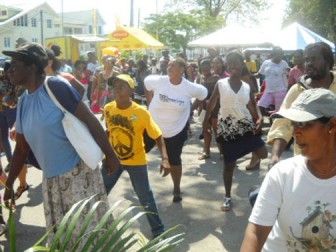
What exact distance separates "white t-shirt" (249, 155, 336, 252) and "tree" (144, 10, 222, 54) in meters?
28.9

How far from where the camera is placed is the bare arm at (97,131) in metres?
2.83

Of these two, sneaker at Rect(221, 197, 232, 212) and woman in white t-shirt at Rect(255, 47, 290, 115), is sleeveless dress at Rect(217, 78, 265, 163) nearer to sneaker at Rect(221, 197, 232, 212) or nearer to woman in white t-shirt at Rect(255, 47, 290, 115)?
sneaker at Rect(221, 197, 232, 212)

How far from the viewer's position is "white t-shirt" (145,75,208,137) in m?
4.90

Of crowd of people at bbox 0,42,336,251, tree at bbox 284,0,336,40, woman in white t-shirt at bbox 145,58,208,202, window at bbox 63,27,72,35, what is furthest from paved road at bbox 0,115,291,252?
window at bbox 63,27,72,35

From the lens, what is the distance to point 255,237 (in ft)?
6.40

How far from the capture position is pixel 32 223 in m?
4.64

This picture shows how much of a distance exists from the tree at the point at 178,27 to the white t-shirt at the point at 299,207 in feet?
94.8

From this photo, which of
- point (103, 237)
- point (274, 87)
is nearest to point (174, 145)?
point (103, 237)

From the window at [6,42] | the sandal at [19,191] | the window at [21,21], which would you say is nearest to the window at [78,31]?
the window at [21,21]

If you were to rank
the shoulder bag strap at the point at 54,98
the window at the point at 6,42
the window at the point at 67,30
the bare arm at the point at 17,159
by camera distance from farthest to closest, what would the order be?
the window at the point at 67,30, the window at the point at 6,42, the bare arm at the point at 17,159, the shoulder bag strap at the point at 54,98

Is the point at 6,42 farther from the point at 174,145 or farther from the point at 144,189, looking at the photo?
the point at 144,189

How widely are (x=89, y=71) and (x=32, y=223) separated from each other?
9018mm

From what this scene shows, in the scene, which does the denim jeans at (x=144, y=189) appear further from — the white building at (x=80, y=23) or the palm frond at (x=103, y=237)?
the white building at (x=80, y=23)

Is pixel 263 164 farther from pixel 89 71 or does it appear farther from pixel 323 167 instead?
pixel 89 71
